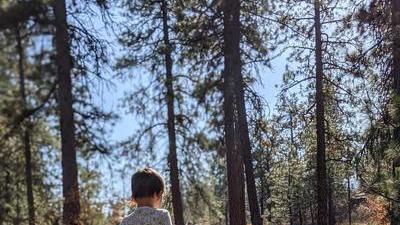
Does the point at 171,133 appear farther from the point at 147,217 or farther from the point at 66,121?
the point at 147,217

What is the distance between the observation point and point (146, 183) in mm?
3605

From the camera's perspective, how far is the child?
361 centimetres

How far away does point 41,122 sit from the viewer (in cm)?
956

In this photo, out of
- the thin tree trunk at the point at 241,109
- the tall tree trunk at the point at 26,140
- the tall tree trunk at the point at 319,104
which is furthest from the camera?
the tall tree trunk at the point at 319,104

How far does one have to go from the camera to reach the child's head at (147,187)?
3609 mm

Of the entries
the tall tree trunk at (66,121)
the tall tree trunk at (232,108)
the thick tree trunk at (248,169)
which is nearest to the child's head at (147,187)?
the tall tree trunk at (66,121)

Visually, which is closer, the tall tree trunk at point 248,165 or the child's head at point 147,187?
the child's head at point 147,187

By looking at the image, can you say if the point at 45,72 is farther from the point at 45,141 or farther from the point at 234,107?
the point at 234,107

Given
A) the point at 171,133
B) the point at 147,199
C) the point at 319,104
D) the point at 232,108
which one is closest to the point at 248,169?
the point at 171,133

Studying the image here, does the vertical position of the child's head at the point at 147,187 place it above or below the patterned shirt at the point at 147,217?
above

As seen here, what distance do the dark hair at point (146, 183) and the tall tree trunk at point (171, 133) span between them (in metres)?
10.7

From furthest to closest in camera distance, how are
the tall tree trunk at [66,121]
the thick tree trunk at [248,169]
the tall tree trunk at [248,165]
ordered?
1. the thick tree trunk at [248,169]
2. the tall tree trunk at [248,165]
3. the tall tree trunk at [66,121]

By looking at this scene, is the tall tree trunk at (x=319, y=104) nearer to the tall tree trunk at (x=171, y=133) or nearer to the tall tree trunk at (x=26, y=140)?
the tall tree trunk at (x=171, y=133)

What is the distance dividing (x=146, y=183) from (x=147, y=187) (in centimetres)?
3
